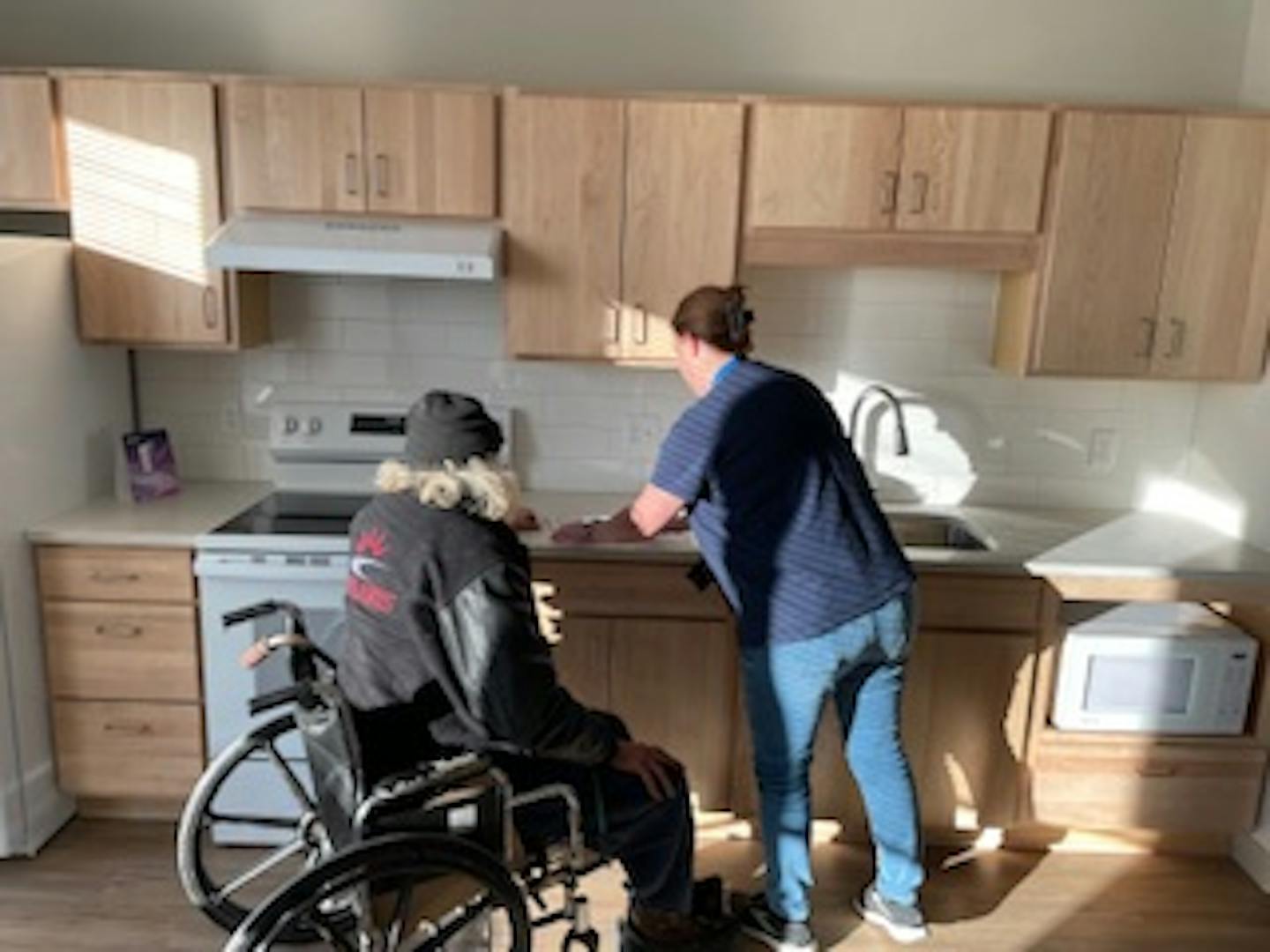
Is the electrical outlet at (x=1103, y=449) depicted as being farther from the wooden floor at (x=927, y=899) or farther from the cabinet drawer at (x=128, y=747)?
the cabinet drawer at (x=128, y=747)

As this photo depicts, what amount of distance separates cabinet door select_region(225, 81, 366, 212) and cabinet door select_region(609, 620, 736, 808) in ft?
4.35

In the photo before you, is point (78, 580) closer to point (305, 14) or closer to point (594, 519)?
point (594, 519)

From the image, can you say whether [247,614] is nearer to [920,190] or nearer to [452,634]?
[452,634]

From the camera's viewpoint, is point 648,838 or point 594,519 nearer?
point 648,838

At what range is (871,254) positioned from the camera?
2.85 m

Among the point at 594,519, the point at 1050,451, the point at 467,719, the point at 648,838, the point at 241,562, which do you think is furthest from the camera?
the point at 1050,451

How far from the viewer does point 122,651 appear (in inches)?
111

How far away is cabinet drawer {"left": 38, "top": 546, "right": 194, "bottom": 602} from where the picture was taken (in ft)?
9.07

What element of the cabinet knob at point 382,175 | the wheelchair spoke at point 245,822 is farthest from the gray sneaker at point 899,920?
the cabinet knob at point 382,175

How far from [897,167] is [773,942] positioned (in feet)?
6.21

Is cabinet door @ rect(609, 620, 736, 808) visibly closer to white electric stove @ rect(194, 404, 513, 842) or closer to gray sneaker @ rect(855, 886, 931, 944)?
gray sneaker @ rect(855, 886, 931, 944)

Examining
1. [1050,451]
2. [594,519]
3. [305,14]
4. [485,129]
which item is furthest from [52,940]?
[1050,451]

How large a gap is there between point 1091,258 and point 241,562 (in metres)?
2.27

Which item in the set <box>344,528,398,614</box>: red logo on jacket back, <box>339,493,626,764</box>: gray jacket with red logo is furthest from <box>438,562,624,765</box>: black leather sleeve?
<box>344,528,398,614</box>: red logo on jacket back
